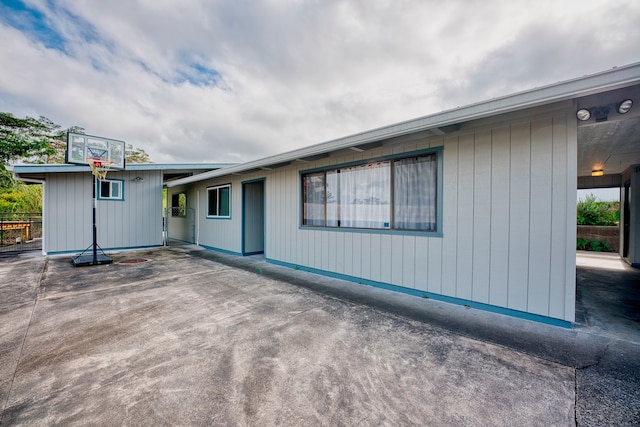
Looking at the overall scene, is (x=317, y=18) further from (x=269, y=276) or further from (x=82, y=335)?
(x=82, y=335)

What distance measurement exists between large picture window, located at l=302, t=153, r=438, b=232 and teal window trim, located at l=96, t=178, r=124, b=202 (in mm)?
7018

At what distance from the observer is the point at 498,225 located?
3.21m

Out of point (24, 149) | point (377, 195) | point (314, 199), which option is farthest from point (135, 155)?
point (377, 195)

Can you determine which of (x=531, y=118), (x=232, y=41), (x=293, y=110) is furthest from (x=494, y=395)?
(x=293, y=110)

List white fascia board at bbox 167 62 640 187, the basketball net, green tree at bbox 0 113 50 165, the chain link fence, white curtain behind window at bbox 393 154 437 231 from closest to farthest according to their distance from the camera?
white fascia board at bbox 167 62 640 187
white curtain behind window at bbox 393 154 437 231
the basketball net
the chain link fence
green tree at bbox 0 113 50 165

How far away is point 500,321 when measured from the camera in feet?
9.85

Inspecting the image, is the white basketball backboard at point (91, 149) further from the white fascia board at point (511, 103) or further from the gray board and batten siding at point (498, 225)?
the gray board and batten siding at point (498, 225)

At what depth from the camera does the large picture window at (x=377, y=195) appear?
3.83m

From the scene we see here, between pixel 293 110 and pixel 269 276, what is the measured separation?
10.9 m

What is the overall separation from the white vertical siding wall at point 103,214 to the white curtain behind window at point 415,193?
29.0 ft

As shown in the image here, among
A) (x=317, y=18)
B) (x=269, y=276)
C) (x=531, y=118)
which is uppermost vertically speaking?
(x=317, y=18)

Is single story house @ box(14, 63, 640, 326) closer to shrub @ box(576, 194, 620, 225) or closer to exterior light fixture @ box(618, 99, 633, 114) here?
exterior light fixture @ box(618, 99, 633, 114)

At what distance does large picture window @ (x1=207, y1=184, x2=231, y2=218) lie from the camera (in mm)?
8188

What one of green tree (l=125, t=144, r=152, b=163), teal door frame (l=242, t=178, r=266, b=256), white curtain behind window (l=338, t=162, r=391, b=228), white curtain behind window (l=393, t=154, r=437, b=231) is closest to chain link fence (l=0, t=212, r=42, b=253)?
teal door frame (l=242, t=178, r=266, b=256)
